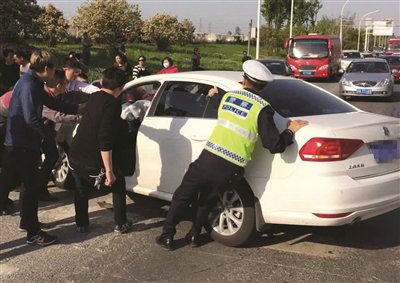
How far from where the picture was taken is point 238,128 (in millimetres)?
3598

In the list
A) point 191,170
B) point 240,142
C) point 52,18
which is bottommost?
point 191,170

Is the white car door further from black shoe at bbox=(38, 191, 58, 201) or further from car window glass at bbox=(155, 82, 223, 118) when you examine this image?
black shoe at bbox=(38, 191, 58, 201)

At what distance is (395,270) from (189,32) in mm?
39288

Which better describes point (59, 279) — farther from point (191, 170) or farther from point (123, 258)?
point (191, 170)

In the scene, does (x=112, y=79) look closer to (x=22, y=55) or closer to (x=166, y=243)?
(x=166, y=243)

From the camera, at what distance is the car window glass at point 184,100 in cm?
438

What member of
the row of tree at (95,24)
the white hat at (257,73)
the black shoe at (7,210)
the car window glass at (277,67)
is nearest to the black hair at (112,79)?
the white hat at (257,73)

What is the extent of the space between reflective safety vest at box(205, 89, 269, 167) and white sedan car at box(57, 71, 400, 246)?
215 mm

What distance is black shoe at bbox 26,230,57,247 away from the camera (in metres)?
4.12

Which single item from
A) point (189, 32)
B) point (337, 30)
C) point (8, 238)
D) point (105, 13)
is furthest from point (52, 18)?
point (337, 30)

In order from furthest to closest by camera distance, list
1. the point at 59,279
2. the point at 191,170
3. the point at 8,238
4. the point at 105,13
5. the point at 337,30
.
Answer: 1. the point at 337,30
2. the point at 105,13
3. the point at 8,238
4. the point at 191,170
5. the point at 59,279

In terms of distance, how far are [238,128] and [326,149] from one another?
68 centimetres

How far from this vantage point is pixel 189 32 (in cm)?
4141

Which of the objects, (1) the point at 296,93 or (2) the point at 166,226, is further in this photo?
(1) the point at 296,93
